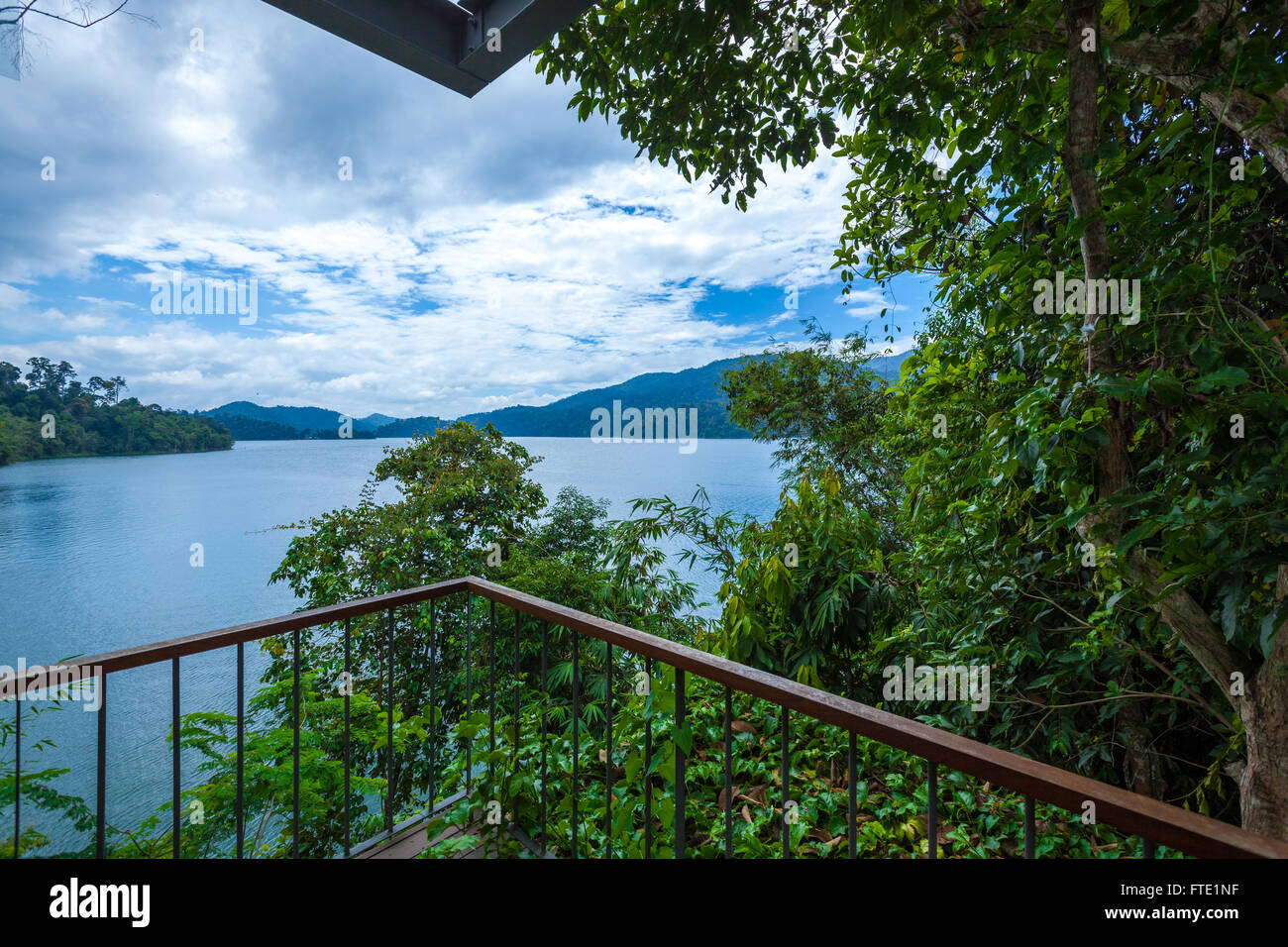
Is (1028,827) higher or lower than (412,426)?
lower

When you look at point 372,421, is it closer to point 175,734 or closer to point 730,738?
point 175,734


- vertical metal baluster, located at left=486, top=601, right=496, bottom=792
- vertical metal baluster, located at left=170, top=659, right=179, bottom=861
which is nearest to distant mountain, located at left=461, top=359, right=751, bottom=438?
vertical metal baluster, located at left=486, top=601, right=496, bottom=792

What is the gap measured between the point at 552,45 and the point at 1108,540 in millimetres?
2847

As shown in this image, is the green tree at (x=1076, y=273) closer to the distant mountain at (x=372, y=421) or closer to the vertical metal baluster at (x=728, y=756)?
the vertical metal baluster at (x=728, y=756)

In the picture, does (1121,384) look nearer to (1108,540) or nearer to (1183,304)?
(1183,304)

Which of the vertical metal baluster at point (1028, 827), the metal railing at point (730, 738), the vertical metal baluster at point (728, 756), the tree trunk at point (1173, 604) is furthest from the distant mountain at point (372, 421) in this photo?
the vertical metal baluster at point (1028, 827)

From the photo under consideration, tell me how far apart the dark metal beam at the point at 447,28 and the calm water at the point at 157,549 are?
289cm

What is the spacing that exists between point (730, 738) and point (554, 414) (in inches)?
443

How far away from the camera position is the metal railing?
0.71m

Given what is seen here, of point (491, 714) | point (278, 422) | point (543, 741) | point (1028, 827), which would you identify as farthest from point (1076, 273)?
point (278, 422)

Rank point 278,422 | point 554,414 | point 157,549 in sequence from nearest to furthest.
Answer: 1. point 157,549
2. point 278,422
3. point 554,414

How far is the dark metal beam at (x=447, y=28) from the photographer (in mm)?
1397

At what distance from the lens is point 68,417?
17.5 ft
